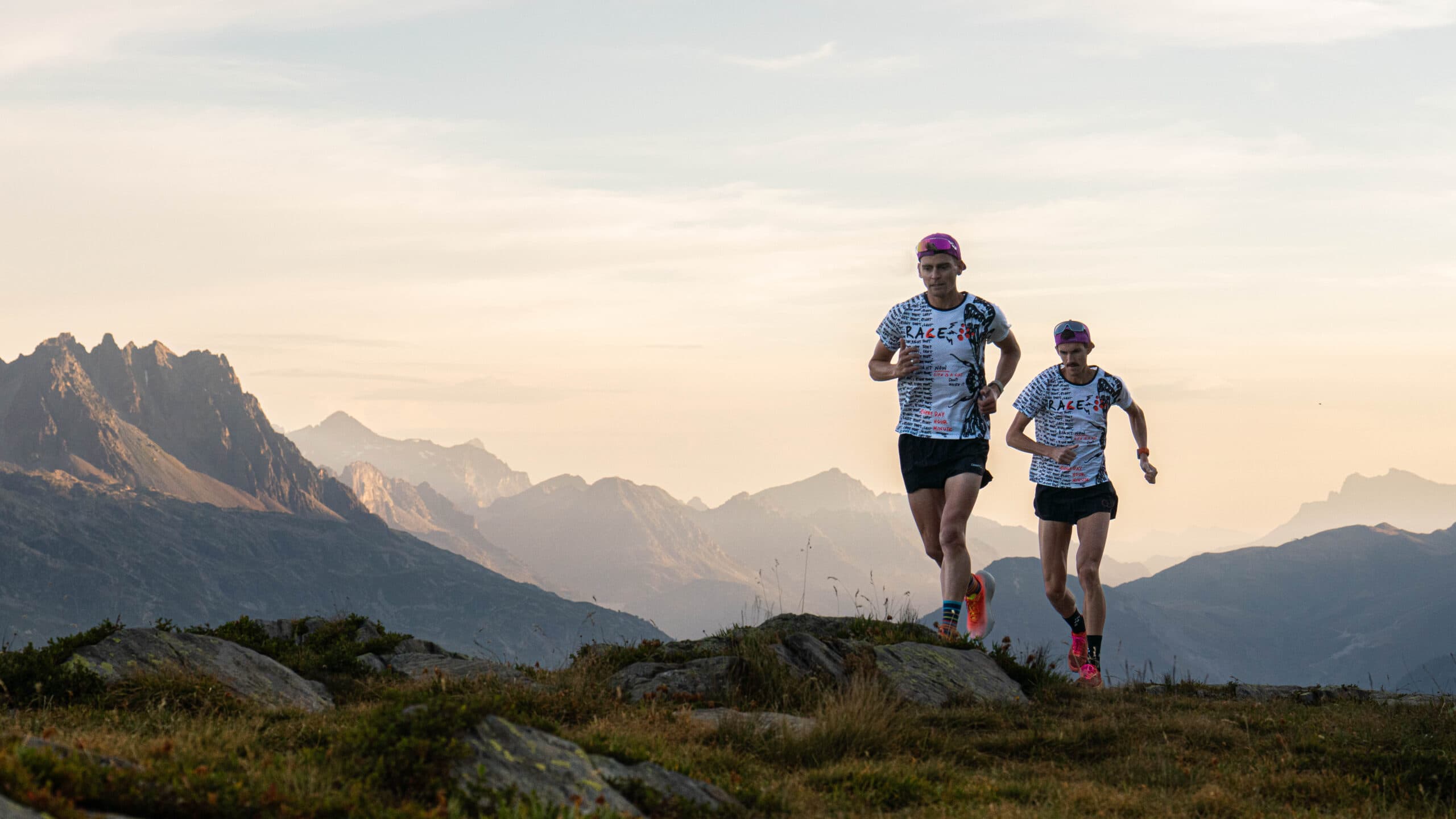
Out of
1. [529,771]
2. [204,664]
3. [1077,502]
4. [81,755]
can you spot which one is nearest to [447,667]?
[204,664]

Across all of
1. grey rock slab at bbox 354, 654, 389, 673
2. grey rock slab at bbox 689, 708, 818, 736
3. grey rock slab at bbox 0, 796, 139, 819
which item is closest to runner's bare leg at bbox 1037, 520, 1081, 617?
grey rock slab at bbox 689, 708, 818, 736

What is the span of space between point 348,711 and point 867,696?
363 cm

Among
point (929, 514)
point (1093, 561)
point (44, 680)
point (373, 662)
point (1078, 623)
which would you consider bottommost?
point (373, 662)

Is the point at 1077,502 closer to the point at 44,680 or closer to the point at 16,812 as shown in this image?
the point at 44,680

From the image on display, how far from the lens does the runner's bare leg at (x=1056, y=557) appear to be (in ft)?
41.9

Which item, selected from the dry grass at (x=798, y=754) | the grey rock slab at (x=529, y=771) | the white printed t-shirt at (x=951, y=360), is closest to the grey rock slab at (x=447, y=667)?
the dry grass at (x=798, y=754)

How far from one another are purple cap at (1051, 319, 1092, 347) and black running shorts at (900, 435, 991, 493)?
82.1 inches

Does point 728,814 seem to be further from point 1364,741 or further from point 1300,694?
point 1300,694

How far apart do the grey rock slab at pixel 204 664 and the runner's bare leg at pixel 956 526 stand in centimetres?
573

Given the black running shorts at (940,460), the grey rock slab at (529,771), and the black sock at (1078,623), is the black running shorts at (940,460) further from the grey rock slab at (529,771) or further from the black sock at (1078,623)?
the grey rock slab at (529,771)

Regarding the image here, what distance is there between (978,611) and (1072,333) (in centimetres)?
322

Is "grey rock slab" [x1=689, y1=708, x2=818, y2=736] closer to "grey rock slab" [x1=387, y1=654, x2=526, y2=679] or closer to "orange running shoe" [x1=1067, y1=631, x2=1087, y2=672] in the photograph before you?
"grey rock slab" [x1=387, y1=654, x2=526, y2=679]

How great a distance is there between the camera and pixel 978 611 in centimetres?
1252

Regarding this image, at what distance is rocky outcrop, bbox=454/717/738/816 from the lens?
16.2ft
